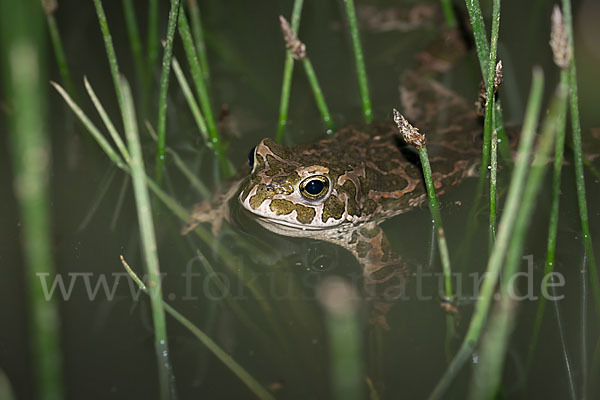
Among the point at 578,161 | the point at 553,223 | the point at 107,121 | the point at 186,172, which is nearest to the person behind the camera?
the point at 578,161

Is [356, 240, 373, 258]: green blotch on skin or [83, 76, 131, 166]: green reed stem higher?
[83, 76, 131, 166]: green reed stem

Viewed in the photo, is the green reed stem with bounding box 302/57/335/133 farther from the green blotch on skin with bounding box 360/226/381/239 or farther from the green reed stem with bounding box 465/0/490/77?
the green reed stem with bounding box 465/0/490/77

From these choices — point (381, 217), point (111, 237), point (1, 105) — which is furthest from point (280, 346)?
point (1, 105)

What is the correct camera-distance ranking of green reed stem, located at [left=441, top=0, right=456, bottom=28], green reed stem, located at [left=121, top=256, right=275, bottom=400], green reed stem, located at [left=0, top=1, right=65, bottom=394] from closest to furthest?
green reed stem, located at [left=0, top=1, right=65, bottom=394] < green reed stem, located at [left=121, top=256, right=275, bottom=400] < green reed stem, located at [left=441, top=0, right=456, bottom=28]

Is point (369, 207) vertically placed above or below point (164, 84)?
below

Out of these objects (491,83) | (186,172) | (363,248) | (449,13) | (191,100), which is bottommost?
(363,248)

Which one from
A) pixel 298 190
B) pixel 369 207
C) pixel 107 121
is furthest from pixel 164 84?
pixel 369 207

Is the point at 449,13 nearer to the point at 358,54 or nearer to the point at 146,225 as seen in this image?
the point at 358,54

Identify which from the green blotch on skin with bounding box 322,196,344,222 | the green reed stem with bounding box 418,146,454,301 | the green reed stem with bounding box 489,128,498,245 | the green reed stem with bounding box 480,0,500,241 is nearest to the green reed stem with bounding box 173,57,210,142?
the green blotch on skin with bounding box 322,196,344,222
